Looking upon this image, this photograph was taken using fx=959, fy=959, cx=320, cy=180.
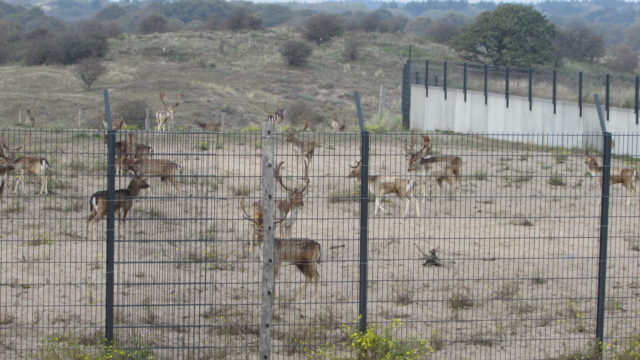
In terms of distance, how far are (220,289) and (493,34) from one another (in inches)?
2076

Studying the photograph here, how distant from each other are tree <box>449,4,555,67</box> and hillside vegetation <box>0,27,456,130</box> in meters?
5.57

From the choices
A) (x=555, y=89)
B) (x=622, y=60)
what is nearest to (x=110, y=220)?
(x=555, y=89)

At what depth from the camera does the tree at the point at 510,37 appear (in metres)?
62.0

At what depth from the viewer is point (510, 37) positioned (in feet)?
204

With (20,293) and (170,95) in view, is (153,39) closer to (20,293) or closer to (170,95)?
(170,95)

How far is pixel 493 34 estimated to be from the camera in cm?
6262

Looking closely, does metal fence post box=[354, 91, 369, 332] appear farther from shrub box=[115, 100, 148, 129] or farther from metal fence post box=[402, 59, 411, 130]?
metal fence post box=[402, 59, 411, 130]

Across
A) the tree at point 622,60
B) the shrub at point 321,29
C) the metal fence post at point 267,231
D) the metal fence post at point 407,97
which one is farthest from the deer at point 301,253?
the tree at point 622,60

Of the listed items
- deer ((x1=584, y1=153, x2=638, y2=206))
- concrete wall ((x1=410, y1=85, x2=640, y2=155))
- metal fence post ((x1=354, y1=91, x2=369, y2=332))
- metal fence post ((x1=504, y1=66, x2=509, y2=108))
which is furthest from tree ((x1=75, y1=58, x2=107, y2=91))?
metal fence post ((x1=354, y1=91, x2=369, y2=332))

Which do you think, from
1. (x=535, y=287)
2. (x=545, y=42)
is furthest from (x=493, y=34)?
(x=535, y=287)

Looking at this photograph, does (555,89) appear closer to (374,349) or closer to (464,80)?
(464,80)

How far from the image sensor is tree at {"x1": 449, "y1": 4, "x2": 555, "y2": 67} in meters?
62.0

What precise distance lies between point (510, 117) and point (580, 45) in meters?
57.5

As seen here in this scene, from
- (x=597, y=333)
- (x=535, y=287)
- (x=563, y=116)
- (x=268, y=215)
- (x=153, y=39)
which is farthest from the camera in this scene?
(x=153, y=39)
